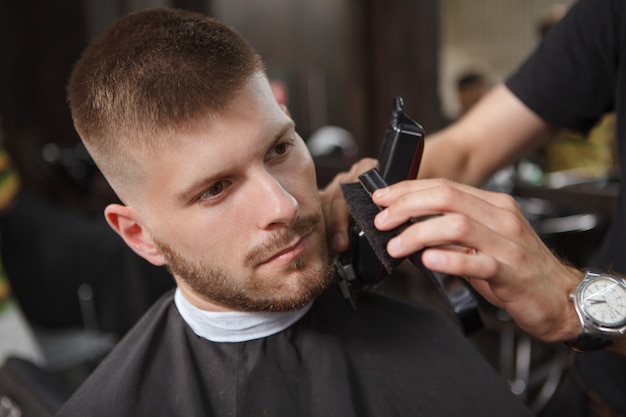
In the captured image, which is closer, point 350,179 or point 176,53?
point 176,53

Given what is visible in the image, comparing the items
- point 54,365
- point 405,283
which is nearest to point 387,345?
point 54,365

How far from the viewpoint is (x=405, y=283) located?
4.50 m

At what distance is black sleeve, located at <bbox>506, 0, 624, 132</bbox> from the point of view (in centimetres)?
133

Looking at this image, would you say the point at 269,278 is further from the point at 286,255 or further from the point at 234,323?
the point at 234,323

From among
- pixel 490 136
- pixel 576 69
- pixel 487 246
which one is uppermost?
pixel 487 246

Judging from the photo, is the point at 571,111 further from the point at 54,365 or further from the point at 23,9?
the point at 23,9

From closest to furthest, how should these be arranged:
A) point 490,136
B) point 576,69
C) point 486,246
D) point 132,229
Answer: point 486,246 < point 132,229 < point 576,69 < point 490,136

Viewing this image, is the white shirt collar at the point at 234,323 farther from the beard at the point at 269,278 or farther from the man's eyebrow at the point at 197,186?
the man's eyebrow at the point at 197,186

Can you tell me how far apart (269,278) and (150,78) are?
0.40 metres

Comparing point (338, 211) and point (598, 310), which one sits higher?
point (338, 211)

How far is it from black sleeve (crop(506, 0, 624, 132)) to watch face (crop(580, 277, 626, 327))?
63 cm

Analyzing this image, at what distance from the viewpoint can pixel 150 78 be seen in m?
0.98

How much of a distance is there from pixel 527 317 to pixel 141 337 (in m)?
0.78

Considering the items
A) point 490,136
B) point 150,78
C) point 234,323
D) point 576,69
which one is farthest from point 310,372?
point 576,69
